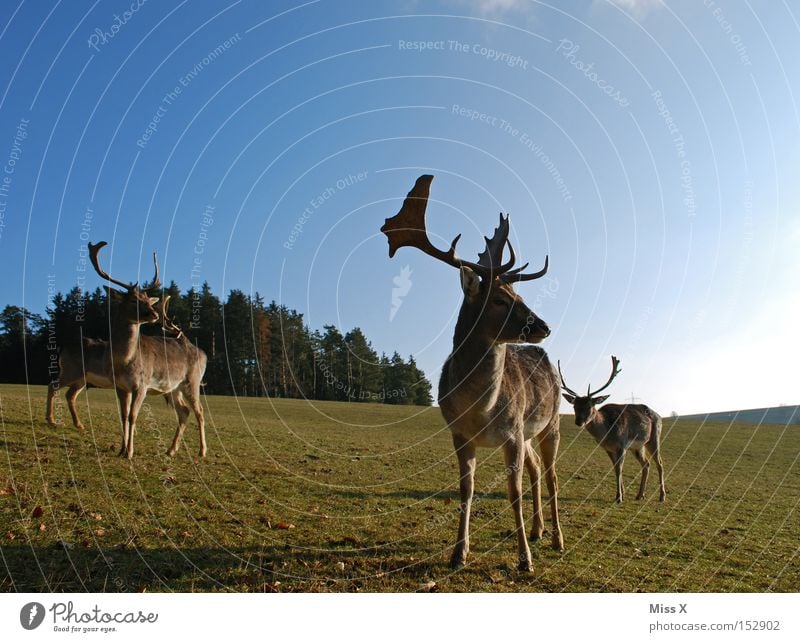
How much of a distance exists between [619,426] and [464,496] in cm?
1063

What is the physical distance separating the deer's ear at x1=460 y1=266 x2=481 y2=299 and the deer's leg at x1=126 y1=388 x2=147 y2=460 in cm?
771

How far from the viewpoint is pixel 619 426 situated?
1539cm

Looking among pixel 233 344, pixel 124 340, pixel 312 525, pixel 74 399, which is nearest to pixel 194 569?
pixel 312 525

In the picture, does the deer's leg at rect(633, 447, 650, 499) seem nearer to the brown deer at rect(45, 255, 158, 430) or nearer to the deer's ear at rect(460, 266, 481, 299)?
the deer's ear at rect(460, 266, 481, 299)

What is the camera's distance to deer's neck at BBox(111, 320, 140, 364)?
12.0 m

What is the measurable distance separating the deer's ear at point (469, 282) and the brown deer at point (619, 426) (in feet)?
29.0

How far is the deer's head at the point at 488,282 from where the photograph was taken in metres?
6.34

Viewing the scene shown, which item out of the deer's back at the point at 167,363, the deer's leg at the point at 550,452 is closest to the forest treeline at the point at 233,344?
the deer's back at the point at 167,363

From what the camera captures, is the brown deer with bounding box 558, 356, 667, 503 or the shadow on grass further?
the brown deer with bounding box 558, 356, 667, 503

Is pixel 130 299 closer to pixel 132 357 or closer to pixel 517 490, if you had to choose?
pixel 132 357

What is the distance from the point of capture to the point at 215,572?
555 cm

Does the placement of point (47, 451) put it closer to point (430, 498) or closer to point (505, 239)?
point (430, 498)

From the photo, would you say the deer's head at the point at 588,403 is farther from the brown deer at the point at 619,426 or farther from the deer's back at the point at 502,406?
the deer's back at the point at 502,406
